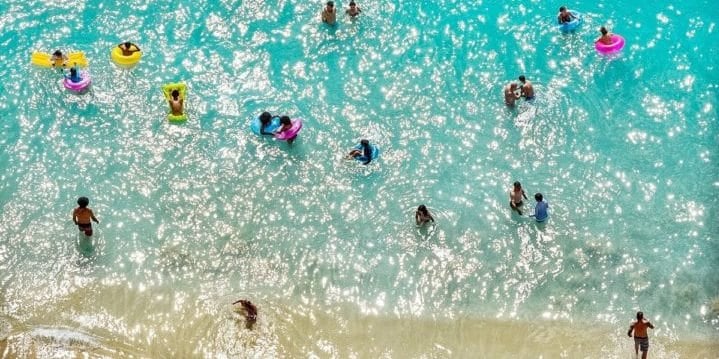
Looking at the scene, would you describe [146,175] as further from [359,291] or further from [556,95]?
[556,95]

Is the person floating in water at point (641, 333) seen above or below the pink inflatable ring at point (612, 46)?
below

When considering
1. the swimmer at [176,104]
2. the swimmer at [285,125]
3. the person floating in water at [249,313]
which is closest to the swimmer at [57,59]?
the swimmer at [176,104]

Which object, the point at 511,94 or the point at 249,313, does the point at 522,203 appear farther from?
the point at 249,313

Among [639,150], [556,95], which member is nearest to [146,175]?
[556,95]

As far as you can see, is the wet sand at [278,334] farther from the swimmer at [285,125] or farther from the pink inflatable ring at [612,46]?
the pink inflatable ring at [612,46]

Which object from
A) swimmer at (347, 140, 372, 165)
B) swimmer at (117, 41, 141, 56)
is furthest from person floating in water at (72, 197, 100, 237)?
swimmer at (347, 140, 372, 165)

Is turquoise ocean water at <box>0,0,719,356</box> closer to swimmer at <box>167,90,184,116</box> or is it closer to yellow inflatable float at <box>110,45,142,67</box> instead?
yellow inflatable float at <box>110,45,142,67</box>
